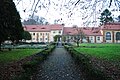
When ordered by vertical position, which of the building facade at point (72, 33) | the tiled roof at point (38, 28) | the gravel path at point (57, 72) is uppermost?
the tiled roof at point (38, 28)

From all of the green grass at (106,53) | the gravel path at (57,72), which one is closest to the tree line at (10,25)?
the green grass at (106,53)

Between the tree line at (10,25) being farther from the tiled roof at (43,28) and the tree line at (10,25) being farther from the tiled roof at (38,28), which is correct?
the tiled roof at (38,28)

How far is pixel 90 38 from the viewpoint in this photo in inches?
3541

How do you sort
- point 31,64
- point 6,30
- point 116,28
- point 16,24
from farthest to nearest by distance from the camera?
point 116,28 < point 16,24 < point 6,30 < point 31,64

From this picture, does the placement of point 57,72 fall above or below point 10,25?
below

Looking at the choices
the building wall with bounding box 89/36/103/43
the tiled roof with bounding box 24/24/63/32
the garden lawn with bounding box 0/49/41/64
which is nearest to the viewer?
Result: the garden lawn with bounding box 0/49/41/64

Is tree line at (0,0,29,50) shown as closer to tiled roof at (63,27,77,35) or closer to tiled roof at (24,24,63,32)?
tiled roof at (63,27,77,35)

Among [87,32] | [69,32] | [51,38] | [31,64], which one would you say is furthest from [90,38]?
[31,64]

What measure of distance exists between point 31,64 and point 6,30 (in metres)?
19.5

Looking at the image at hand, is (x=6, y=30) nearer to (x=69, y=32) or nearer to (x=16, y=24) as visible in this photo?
(x=16, y=24)

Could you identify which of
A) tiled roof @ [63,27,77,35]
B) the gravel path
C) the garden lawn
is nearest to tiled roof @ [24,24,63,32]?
tiled roof @ [63,27,77,35]

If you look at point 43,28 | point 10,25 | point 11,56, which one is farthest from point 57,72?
point 43,28

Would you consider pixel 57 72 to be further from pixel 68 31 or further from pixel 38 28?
pixel 38 28

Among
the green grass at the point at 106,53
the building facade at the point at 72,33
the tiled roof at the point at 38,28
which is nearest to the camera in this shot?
the green grass at the point at 106,53
